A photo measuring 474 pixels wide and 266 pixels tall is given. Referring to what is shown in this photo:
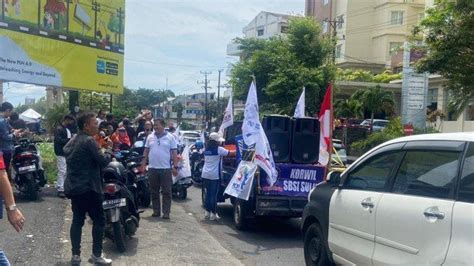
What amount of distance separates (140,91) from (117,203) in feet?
327

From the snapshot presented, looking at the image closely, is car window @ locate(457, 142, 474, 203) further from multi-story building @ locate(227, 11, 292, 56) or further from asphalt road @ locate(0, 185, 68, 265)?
multi-story building @ locate(227, 11, 292, 56)

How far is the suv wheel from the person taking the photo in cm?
656

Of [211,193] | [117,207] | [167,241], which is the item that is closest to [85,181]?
[117,207]

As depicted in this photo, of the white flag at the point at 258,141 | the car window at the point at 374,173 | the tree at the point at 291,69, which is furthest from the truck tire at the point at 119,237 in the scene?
the tree at the point at 291,69

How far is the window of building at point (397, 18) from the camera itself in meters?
57.1

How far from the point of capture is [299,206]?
9.55 meters

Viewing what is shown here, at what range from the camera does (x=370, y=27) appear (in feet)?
197

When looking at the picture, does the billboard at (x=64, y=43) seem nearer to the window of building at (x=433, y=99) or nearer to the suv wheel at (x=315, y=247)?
the suv wheel at (x=315, y=247)

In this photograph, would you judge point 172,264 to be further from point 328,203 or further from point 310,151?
point 310,151

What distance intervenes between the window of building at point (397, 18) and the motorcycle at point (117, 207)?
2103 inches

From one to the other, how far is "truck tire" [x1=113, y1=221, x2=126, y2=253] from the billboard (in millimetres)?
7896

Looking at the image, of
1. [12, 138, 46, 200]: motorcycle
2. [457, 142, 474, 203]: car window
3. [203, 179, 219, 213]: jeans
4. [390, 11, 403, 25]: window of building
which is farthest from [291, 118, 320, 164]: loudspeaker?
[390, 11, 403, 25]: window of building

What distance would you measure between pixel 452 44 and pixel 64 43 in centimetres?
1232

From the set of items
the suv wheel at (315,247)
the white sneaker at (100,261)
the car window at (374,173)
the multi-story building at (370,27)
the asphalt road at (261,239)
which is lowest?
the asphalt road at (261,239)
